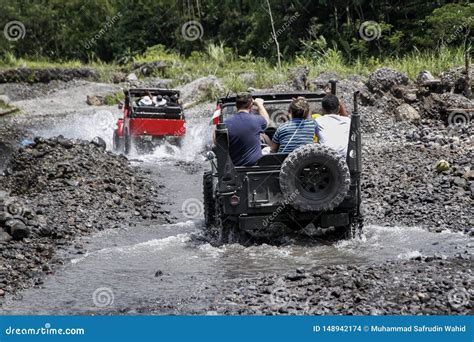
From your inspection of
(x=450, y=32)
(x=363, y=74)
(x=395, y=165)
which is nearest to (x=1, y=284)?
(x=395, y=165)

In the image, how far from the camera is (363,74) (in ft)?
95.9

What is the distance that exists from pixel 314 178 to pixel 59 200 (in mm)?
5512

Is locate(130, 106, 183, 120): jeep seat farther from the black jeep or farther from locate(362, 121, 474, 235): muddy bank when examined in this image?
the black jeep

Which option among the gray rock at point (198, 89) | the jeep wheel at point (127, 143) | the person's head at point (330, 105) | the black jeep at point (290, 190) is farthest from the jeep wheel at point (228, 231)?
the gray rock at point (198, 89)

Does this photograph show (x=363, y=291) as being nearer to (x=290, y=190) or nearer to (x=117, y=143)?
(x=290, y=190)

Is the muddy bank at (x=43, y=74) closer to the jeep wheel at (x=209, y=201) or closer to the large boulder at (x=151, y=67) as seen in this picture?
the large boulder at (x=151, y=67)

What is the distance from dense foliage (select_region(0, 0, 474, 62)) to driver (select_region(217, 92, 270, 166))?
65.9 ft

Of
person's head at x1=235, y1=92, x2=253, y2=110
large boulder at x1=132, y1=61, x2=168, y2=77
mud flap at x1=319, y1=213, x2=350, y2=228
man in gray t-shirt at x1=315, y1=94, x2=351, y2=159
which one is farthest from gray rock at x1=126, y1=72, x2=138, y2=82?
mud flap at x1=319, y1=213, x2=350, y2=228

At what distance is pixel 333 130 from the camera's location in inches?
416

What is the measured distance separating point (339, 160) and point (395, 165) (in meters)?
6.06

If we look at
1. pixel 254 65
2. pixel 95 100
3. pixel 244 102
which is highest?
pixel 254 65

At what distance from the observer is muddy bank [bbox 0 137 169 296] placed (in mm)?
10961

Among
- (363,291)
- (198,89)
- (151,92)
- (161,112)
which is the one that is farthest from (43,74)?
(363,291)

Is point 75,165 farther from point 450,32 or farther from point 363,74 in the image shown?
point 450,32
